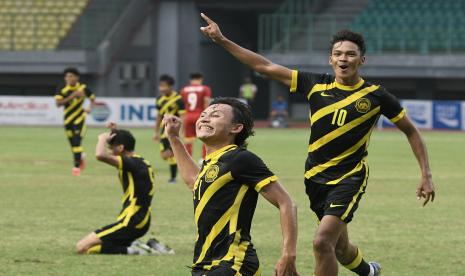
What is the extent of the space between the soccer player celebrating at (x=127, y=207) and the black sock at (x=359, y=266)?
2744 millimetres

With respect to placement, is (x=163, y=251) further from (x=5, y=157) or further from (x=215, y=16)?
(x=215, y=16)

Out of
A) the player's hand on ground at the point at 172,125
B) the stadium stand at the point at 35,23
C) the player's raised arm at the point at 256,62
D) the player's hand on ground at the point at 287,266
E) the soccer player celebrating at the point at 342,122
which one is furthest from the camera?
the stadium stand at the point at 35,23

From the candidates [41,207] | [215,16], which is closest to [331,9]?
[215,16]

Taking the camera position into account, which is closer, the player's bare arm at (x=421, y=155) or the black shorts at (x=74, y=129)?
the player's bare arm at (x=421, y=155)

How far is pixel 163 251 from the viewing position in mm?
11180

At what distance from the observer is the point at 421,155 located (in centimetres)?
888

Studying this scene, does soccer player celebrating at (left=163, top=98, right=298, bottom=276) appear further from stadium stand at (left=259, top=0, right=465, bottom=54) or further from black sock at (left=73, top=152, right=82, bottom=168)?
stadium stand at (left=259, top=0, right=465, bottom=54)

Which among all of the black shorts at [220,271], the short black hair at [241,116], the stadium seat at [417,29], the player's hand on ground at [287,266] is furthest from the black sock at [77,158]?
the stadium seat at [417,29]

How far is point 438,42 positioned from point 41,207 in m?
31.1

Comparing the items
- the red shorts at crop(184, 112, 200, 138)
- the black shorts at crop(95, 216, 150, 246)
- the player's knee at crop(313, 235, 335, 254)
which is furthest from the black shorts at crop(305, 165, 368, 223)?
the red shorts at crop(184, 112, 200, 138)

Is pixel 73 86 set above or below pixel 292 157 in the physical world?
above

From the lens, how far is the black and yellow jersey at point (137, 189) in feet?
37.0

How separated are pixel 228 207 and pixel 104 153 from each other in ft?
15.3

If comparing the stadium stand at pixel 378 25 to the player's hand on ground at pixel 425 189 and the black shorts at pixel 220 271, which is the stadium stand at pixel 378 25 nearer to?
the player's hand on ground at pixel 425 189
